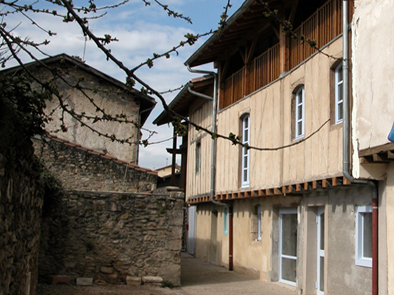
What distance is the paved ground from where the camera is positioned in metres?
9.04

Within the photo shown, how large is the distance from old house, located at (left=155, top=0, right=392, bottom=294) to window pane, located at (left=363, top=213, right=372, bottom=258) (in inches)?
0.6

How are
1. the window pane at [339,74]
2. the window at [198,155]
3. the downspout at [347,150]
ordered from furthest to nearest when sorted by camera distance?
the window at [198,155], the window pane at [339,74], the downspout at [347,150]

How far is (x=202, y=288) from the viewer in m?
10.4

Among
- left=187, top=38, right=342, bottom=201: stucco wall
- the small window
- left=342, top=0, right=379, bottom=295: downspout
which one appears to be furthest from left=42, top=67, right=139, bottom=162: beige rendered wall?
left=342, top=0, right=379, bottom=295: downspout

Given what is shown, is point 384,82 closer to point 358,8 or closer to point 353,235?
A: point 358,8

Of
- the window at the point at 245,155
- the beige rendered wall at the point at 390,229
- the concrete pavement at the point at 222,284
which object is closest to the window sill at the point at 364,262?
the beige rendered wall at the point at 390,229

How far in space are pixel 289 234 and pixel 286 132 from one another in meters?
2.48

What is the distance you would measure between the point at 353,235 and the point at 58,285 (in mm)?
5638

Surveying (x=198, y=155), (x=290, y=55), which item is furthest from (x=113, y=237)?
(x=198, y=155)

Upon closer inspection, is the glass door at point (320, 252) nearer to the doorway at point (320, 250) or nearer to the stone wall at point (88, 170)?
the doorway at point (320, 250)

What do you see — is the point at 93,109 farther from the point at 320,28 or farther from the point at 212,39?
the point at 320,28

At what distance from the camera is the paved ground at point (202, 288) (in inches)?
356

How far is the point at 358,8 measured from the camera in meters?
7.85

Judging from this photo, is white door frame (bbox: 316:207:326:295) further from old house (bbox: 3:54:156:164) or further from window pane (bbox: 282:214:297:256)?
old house (bbox: 3:54:156:164)
